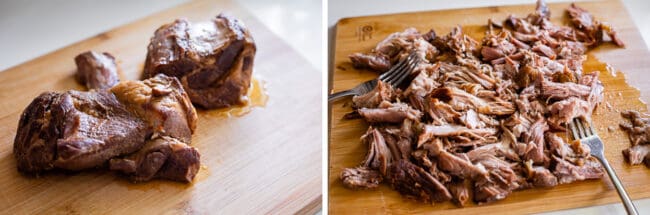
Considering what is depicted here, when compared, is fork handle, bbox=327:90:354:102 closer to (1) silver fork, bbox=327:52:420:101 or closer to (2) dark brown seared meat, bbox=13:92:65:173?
(1) silver fork, bbox=327:52:420:101

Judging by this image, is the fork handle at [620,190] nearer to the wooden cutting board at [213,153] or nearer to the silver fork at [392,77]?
the silver fork at [392,77]

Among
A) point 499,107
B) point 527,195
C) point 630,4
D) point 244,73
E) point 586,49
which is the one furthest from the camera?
point 630,4

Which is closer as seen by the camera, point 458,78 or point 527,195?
point 527,195

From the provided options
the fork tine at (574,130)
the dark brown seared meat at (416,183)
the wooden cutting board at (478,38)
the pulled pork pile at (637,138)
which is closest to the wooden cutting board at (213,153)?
the wooden cutting board at (478,38)

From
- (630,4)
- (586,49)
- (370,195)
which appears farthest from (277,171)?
(630,4)

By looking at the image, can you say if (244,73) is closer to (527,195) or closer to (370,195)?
(370,195)

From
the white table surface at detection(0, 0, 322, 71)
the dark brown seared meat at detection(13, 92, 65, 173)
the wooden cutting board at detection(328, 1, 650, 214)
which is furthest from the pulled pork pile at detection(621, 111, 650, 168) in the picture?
the dark brown seared meat at detection(13, 92, 65, 173)
